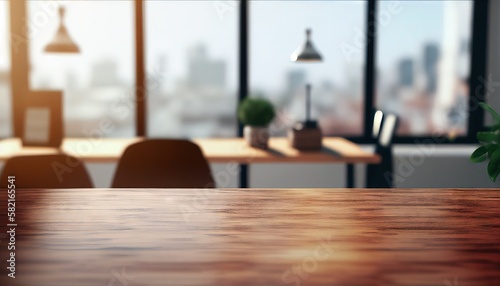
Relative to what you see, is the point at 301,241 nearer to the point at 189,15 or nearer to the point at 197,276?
the point at 197,276

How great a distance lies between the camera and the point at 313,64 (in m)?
5.25

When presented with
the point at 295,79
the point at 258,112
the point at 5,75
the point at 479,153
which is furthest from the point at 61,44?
the point at 479,153

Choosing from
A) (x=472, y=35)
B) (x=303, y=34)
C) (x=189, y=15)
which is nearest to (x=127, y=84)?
(x=189, y=15)

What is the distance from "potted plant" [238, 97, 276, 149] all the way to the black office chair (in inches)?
28.8

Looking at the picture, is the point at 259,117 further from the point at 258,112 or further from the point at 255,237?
the point at 255,237

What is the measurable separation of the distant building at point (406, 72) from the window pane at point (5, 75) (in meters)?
3.18

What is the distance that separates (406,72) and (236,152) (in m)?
2.09

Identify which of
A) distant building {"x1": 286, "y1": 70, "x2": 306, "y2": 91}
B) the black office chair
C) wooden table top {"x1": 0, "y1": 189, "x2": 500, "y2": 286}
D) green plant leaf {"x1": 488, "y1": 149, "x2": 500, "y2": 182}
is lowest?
the black office chair

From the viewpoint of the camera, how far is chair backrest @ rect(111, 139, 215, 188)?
2.43 m

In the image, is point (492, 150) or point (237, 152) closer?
point (492, 150)

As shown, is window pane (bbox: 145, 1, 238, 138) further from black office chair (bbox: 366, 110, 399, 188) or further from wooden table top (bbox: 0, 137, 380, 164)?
black office chair (bbox: 366, 110, 399, 188)

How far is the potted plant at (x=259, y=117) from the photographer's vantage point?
4059 millimetres

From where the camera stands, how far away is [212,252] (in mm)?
979

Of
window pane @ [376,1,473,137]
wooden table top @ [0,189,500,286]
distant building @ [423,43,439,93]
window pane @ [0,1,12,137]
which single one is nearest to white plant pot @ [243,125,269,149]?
window pane @ [376,1,473,137]
